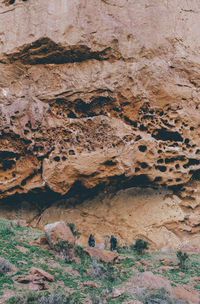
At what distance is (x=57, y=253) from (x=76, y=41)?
8392 millimetres

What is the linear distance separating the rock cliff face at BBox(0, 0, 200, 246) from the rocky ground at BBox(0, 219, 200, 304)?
334cm

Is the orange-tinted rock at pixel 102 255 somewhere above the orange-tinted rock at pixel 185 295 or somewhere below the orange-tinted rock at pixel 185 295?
below

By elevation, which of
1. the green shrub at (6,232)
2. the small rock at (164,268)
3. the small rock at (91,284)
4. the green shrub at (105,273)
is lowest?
the small rock at (164,268)

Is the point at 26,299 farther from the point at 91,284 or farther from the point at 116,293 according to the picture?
the point at 116,293

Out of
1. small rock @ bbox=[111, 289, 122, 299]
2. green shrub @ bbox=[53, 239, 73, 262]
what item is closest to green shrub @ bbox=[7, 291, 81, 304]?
small rock @ bbox=[111, 289, 122, 299]

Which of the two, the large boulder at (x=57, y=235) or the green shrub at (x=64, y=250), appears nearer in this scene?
the green shrub at (x=64, y=250)

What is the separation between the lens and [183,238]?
1309 centimetres

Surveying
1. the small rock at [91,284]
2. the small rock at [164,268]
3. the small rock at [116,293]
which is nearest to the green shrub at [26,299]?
the small rock at [91,284]

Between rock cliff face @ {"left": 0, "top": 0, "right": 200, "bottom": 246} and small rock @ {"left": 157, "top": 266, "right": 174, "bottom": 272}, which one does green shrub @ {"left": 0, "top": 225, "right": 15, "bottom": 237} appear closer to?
rock cliff face @ {"left": 0, "top": 0, "right": 200, "bottom": 246}

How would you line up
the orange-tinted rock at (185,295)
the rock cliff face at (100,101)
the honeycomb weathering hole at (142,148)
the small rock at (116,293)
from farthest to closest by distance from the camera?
1. the honeycomb weathering hole at (142,148)
2. the rock cliff face at (100,101)
3. the orange-tinted rock at (185,295)
4. the small rock at (116,293)

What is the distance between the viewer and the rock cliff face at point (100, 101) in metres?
A: 12.2

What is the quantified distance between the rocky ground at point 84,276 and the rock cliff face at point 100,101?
3.34 meters

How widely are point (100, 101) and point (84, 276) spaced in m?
7.37

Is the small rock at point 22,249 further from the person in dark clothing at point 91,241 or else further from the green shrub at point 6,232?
the person in dark clothing at point 91,241
